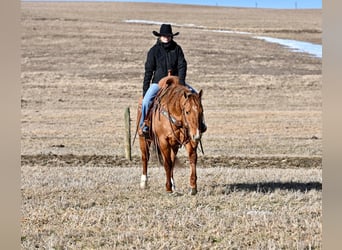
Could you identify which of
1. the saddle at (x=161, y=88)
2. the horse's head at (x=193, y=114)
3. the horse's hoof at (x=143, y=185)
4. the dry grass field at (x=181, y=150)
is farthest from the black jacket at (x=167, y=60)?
the dry grass field at (x=181, y=150)

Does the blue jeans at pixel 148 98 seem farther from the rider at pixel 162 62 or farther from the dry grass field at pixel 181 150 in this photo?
the dry grass field at pixel 181 150

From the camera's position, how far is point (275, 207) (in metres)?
7.55

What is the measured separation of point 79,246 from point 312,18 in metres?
82.0

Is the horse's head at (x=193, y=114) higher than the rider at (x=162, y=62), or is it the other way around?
the rider at (x=162, y=62)

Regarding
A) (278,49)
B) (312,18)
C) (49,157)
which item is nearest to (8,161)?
(49,157)

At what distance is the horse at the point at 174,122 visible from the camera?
8.39 metres

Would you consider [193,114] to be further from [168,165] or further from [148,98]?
[148,98]

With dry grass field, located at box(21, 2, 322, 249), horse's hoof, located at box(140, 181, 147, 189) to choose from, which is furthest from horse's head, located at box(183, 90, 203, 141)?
horse's hoof, located at box(140, 181, 147, 189)

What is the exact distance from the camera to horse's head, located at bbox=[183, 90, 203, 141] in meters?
8.29

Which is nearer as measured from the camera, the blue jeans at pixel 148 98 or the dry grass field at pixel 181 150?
the dry grass field at pixel 181 150

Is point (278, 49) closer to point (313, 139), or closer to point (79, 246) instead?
point (313, 139)

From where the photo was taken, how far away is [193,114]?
8352mm

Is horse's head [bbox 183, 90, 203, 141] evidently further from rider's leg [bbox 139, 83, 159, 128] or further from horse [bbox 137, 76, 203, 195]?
rider's leg [bbox 139, 83, 159, 128]

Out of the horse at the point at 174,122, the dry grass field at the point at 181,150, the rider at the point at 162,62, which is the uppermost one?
the rider at the point at 162,62
